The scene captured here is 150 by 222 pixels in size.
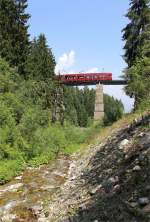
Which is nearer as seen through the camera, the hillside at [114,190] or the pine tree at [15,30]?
the hillside at [114,190]

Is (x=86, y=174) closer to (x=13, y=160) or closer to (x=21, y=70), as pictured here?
(x=13, y=160)

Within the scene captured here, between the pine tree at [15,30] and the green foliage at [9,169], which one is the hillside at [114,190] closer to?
the green foliage at [9,169]

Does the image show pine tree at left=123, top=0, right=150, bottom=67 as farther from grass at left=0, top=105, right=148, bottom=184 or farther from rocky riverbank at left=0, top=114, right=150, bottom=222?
rocky riverbank at left=0, top=114, right=150, bottom=222

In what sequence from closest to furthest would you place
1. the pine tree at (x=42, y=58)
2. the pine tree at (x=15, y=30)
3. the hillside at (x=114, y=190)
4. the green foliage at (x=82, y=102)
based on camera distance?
the hillside at (x=114, y=190)
the pine tree at (x=15, y=30)
the pine tree at (x=42, y=58)
the green foliage at (x=82, y=102)

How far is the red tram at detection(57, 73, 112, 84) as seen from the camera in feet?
217

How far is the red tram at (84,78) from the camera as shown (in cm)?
6600

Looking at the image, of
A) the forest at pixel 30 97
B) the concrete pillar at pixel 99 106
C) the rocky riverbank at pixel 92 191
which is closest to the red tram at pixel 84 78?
the concrete pillar at pixel 99 106

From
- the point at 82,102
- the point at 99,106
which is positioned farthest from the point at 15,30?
the point at 82,102

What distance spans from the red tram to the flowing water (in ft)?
150

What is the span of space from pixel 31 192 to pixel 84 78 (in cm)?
5251

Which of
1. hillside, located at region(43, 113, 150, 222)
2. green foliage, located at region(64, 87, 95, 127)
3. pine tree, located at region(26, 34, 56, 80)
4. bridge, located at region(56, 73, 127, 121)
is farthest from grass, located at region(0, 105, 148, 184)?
green foliage, located at region(64, 87, 95, 127)

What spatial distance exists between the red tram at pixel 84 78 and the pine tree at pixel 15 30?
27.7 metres

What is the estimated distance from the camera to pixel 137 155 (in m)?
11.9

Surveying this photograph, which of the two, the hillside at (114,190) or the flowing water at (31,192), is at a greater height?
the hillside at (114,190)
